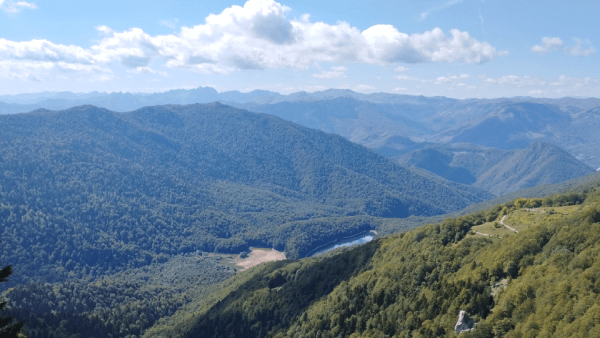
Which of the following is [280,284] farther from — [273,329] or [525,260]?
[525,260]

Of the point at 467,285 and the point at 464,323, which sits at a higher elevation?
the point at 467,285

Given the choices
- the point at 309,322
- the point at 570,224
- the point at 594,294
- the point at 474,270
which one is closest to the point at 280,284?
the point at 309,322

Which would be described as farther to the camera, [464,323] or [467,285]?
[467,285]

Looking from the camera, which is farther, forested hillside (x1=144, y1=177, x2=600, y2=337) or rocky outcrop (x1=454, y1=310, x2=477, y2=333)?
rocky outcrop (x1=454, y1=310, x2=477, y2=333)

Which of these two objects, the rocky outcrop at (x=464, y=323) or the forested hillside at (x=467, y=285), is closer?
the forested hillside at (x=467, y=285)
